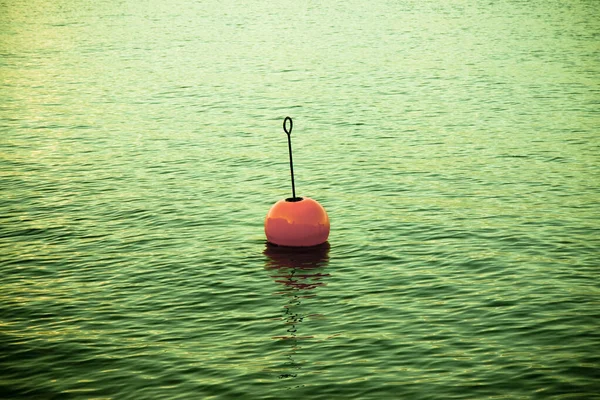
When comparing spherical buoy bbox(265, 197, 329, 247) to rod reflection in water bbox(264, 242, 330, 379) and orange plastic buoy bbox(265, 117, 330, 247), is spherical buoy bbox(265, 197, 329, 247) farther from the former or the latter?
rod reflection in water bbox(264, 242, 330, 379)

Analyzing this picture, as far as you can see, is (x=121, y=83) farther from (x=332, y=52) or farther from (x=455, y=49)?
(x=455, y=49)

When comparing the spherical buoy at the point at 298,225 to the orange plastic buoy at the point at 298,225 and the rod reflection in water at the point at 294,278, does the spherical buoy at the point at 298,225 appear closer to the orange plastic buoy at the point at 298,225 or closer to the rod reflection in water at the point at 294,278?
the orange plastic buoy at the point at 298,225

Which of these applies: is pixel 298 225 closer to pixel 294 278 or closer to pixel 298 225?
pixel 298 225

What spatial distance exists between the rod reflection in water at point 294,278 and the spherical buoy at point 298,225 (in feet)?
0.58

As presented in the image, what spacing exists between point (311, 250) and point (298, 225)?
0.52 metres

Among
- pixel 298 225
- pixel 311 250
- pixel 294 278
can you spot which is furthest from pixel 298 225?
pixel 294 278

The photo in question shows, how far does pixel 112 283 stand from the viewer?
1515 centimetres

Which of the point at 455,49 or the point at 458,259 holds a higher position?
the point at 455,49

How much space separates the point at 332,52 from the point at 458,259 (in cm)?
3521

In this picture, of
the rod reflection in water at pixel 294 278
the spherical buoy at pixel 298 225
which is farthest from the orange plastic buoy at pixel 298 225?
the rod reflection in water at pixel 294 278

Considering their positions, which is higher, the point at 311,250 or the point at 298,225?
the point at 298,225

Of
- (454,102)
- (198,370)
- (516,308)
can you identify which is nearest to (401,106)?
(454,102)

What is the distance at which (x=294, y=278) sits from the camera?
15.1 metres

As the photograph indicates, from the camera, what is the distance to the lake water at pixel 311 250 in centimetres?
1172
